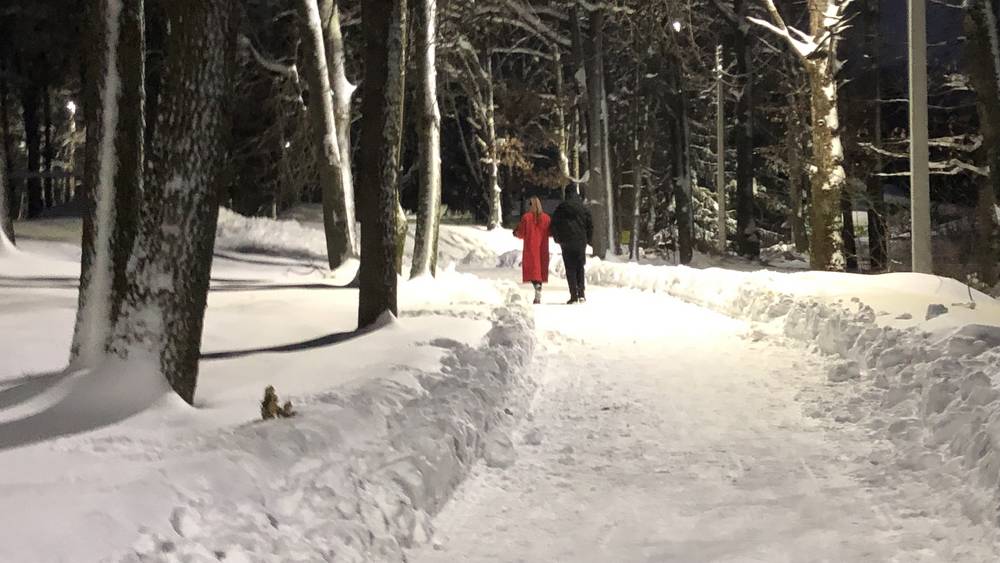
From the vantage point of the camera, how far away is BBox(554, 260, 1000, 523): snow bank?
18.5 ft

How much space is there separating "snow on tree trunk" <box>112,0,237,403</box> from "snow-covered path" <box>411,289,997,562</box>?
7.27 ft

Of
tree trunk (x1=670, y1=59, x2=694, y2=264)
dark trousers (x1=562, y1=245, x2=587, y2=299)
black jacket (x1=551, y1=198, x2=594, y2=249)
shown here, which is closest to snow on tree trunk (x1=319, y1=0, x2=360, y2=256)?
black jacket (x1=551, y1=198, x2=594, y2=249)

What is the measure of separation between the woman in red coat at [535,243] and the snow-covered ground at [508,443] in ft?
17.9

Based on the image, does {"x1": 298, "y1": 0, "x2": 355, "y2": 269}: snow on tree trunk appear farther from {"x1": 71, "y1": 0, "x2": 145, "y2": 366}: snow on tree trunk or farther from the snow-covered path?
{"x1": 71, "y1": 0, "x2": 145, "y2": 366}: snow on tree trunk

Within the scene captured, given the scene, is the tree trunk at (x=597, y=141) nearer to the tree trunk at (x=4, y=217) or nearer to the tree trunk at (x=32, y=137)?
the tree trunk at (x=4, y=217)

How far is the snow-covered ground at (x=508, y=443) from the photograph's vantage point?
4102mm

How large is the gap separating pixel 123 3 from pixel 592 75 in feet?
70.7

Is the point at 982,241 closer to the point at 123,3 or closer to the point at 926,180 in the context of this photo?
the point at 926,180

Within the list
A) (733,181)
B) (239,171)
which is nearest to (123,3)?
(239,171)

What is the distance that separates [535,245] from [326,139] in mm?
4393

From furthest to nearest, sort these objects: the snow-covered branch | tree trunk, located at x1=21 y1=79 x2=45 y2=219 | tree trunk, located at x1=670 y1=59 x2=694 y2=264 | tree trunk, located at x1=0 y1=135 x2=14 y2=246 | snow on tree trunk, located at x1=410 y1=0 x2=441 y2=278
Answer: tree trunk, located at x1=21 y1=79 x2=45 y2=219
tree trunk, located at x1=670 y1=59 x2=694 y2=264
the snow-covered branch
tree trunk, located at x1=0 y1=135 x2=14 y2=246
snow on tree trunk, located at x1=410 y1=0 x2=441 y2=278

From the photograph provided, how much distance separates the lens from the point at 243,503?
4047 millimetres

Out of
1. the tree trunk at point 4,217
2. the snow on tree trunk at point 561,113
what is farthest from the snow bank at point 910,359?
the snow on tree trunk at point 561,113

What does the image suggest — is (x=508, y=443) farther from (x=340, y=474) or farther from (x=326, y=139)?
(x=326, y=139)
